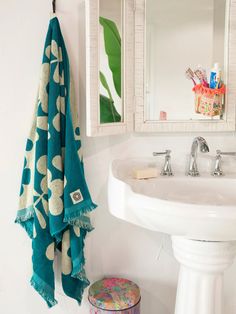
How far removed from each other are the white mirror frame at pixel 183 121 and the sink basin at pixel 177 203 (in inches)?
6.7

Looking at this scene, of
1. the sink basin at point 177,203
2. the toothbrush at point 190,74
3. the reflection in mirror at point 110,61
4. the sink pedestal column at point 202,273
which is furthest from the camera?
the toothbrush at point 190,74

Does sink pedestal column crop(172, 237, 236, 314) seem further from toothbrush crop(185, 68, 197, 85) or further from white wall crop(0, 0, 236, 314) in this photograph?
toothbrush crop(185, 68, 197, 85)

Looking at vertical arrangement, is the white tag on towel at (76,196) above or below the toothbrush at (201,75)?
below

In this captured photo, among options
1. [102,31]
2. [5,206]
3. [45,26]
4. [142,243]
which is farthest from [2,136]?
[142,243]

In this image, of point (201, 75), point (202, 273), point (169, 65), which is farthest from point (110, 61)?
point (202, 273)

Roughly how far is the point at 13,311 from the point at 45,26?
1.23 m

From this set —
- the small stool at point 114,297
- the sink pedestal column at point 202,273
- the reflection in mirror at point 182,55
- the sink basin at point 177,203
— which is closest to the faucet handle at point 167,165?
the sink basin at point 177,203

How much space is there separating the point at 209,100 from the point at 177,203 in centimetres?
56

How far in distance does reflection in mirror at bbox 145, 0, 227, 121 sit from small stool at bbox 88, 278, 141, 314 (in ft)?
2.31

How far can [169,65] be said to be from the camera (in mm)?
1500

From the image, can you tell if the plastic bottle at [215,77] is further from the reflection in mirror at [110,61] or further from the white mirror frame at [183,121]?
the reflection in mirror at [110,61]

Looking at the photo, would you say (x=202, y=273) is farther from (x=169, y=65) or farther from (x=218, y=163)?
(x=169, y=65)

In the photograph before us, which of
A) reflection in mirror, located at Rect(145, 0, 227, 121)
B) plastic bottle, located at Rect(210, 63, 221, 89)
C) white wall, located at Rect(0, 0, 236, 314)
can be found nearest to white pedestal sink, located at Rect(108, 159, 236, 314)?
white wall, located at Rect(0, 0, 236, 314)

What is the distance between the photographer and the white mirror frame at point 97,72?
1.32 meters
